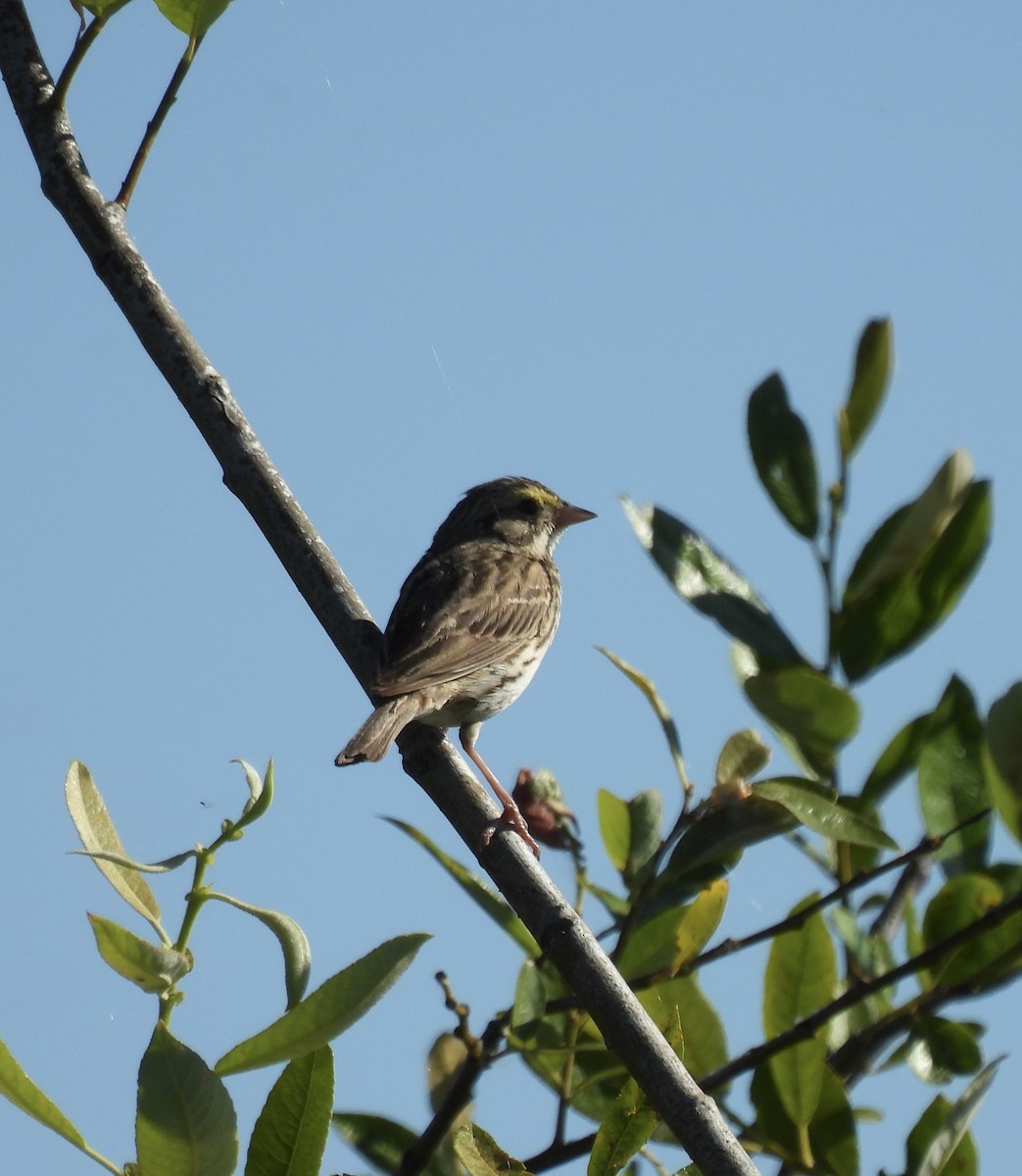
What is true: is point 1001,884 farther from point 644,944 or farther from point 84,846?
point 84,846

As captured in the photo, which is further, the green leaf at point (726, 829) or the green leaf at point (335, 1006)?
the green leaf at point (726, 829)

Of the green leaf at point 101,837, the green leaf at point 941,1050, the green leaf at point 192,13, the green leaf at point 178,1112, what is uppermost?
the green leaf at point 192,13

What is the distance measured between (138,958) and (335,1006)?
0.23 metres

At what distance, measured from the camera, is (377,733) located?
4.37 m

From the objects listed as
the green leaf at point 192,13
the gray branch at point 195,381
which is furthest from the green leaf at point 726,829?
the green leaf at point 192,13

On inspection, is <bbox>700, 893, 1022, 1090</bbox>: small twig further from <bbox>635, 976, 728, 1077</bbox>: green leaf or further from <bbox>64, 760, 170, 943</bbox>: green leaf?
<bbox>64, 760, 170, 943</bbox>: green leaf

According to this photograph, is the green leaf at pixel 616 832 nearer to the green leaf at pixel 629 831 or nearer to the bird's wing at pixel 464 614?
the green leaf at pixel 629 831

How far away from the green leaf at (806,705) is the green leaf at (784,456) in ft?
1.00

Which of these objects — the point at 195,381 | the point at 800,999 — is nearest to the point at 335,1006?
the point at 800,999

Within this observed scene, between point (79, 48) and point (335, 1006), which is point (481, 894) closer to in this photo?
point (335, 1006)

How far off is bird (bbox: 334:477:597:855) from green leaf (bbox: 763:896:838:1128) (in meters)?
2.01

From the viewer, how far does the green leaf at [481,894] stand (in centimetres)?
251

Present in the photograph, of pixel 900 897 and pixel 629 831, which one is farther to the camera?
pixel 629 831

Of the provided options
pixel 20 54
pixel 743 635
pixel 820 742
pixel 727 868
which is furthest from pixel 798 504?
pixel 20 54
